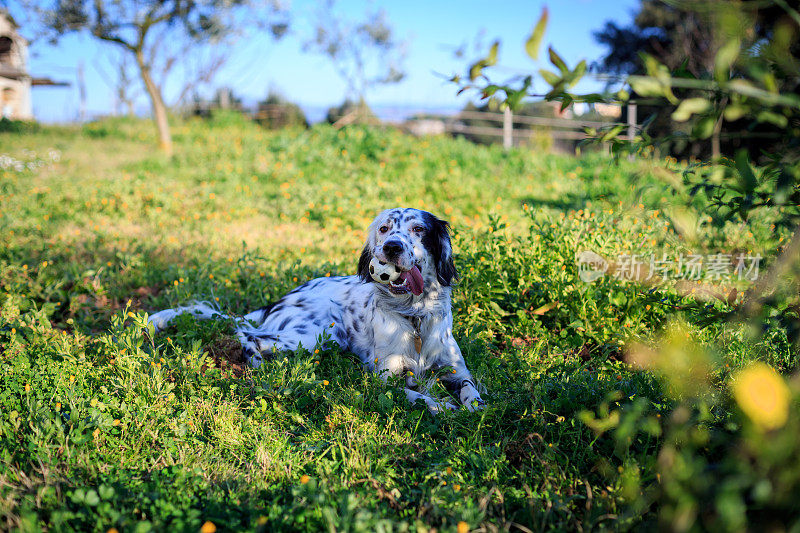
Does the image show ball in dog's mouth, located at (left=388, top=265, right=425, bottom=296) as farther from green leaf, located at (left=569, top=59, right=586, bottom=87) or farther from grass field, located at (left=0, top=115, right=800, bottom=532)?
green leaf, located at (left=569, top=59, right=586, bottom=87)

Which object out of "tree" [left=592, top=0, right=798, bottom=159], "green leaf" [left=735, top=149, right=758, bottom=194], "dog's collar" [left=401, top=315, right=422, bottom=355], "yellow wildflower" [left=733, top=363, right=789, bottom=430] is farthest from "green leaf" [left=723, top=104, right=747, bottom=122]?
"tree" [left=592, top=0, right=798, bottom=159]

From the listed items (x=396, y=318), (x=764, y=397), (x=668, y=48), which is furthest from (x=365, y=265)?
(x=668, y=48)

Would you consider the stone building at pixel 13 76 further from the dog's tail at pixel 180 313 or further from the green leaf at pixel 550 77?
the green leaf at pixel 550 77

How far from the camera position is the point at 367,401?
9.15 feet

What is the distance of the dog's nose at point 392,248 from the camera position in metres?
2.95

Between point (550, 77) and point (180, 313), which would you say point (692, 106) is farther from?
point (180, 313)

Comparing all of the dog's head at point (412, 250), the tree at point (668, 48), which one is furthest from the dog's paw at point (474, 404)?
the tree at point (668, 48)

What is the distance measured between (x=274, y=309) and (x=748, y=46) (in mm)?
3127

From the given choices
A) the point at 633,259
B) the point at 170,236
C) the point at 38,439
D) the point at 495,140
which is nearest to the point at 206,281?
the point at 170,236

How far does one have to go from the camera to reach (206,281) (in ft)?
14.6

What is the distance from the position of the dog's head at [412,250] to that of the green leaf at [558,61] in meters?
1.70

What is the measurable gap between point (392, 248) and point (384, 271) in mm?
144

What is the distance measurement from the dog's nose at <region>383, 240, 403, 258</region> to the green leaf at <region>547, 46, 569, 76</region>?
169 cm

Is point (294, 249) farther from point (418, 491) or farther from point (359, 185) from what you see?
point (418, 491)
